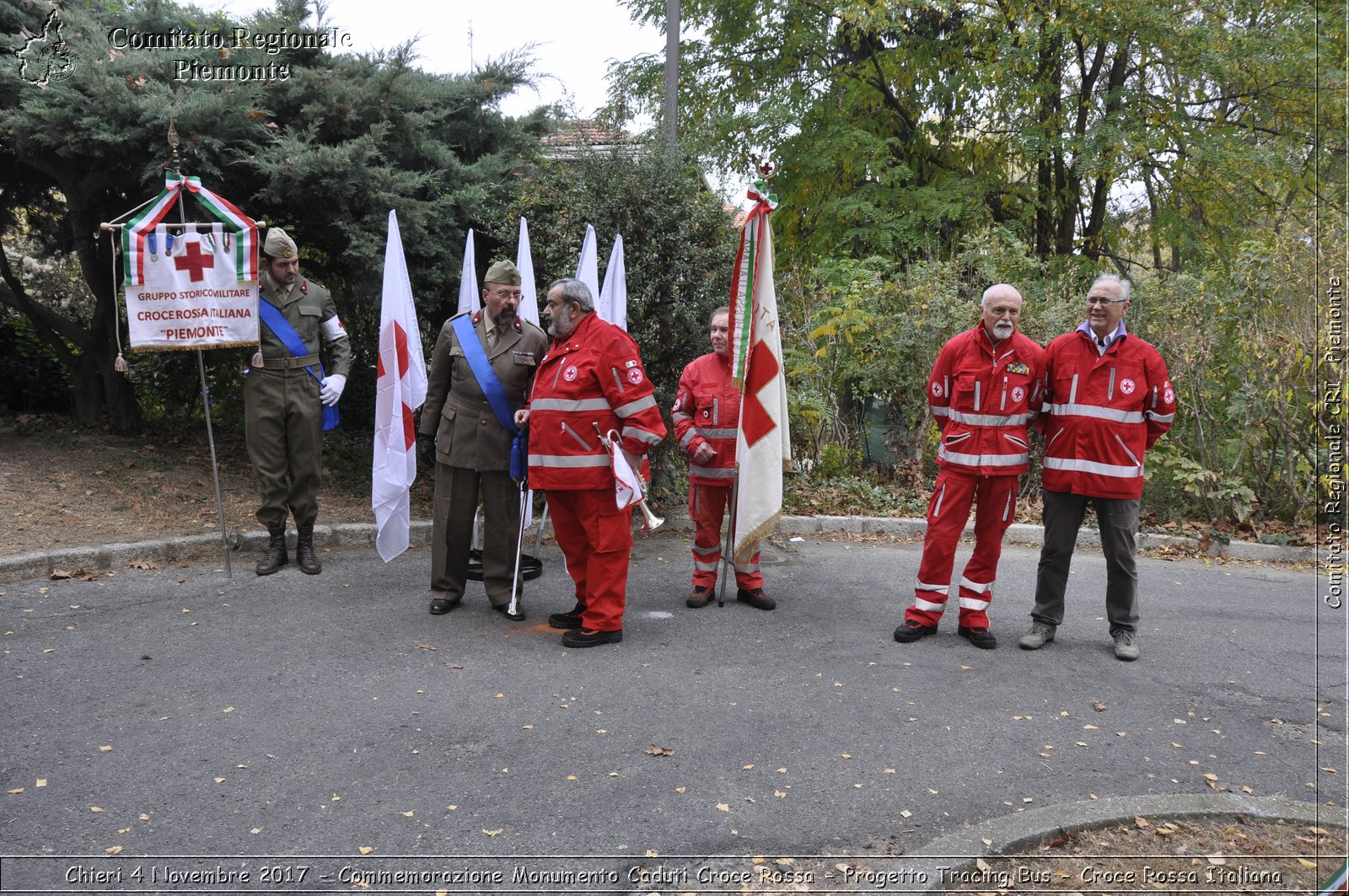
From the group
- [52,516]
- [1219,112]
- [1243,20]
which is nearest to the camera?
[52,516]

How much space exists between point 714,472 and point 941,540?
159 cm

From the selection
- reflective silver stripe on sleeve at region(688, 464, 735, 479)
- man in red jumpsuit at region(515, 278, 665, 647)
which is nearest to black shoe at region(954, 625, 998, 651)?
reflective silver stripe on sleeve at region(688, 464, 735, 479)

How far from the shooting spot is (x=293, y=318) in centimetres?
700

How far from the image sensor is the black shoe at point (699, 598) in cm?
→ 649

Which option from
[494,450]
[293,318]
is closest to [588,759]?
[494,450]

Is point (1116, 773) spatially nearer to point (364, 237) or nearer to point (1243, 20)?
point (364, 237)

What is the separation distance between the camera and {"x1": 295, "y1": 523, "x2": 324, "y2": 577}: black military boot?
7000mm

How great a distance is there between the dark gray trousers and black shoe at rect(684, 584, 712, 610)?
209 cm

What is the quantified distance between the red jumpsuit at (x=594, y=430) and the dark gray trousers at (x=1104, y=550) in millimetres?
2428

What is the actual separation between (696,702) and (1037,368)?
2823 mm

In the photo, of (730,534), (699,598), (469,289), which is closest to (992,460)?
(730,534)

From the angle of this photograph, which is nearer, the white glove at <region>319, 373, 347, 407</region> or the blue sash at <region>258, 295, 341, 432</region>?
the blue sash at <region>258, 295, 341, 432</region>

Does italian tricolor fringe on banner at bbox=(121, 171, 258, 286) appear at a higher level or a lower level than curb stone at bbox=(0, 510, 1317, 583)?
higher

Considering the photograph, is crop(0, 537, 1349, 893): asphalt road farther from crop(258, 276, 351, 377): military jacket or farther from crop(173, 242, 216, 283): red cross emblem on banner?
crop(173, 242, 216, 283): red cross emblem on banner
